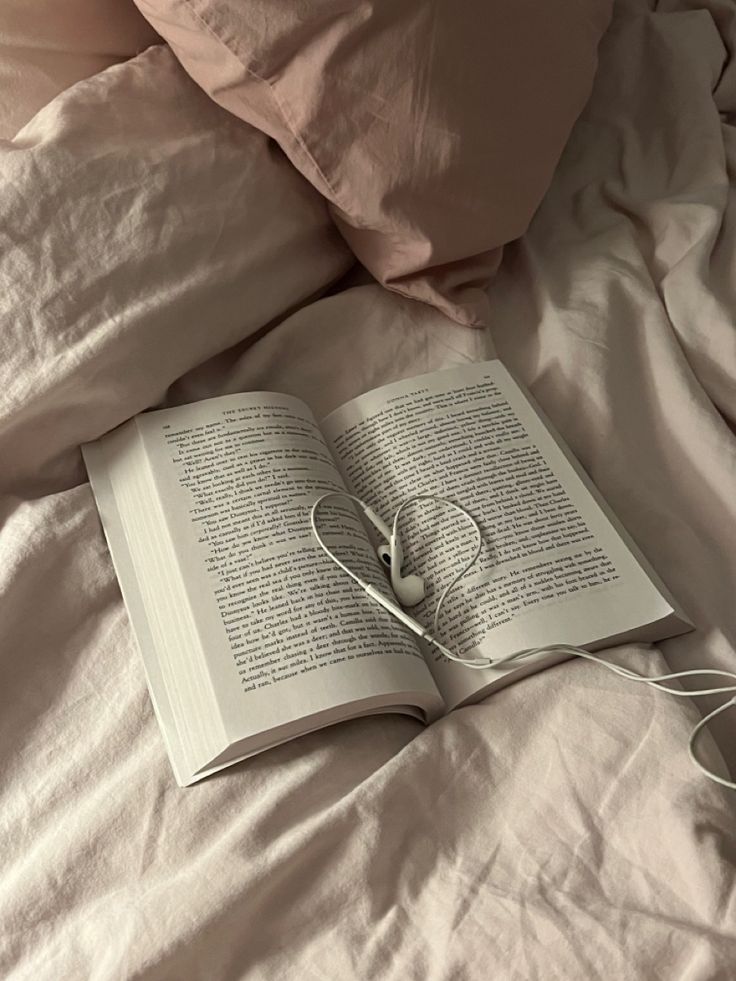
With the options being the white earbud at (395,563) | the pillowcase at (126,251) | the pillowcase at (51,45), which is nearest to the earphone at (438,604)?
the white earbud at (395,563)

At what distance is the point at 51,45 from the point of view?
0.76 m

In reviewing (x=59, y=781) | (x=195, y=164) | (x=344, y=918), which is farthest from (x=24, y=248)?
(x=344, y=918)

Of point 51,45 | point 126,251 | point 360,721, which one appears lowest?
point 360,721

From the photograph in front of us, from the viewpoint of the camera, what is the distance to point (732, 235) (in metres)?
0.87

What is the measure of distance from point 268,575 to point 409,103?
15.5 inches

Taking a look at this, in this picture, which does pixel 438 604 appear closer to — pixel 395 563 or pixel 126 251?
pixel 395 563

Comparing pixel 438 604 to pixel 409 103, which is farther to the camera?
pixel 409 103

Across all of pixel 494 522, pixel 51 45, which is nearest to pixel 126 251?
pixel 51 45

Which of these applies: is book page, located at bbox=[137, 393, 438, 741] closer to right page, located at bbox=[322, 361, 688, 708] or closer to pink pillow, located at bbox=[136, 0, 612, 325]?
right page, located at bbox=[322, 361, 688, 708]

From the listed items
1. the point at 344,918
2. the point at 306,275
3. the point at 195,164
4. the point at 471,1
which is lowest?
the point at 344,918

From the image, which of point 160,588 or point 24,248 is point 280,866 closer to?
point 160,588

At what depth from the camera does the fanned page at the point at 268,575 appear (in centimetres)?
55

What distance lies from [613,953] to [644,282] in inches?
22.5

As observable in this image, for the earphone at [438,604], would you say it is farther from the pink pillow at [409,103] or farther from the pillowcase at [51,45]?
the pillowcase at [51,45]
